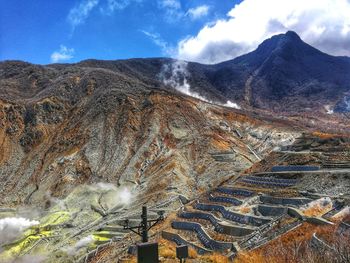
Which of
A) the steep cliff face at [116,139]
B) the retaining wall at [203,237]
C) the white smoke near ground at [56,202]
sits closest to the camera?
the retaining wall at [203,237]

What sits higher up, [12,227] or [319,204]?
[319,204]

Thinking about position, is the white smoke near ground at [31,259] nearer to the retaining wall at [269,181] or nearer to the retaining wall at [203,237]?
the retaining wall at [203,237]

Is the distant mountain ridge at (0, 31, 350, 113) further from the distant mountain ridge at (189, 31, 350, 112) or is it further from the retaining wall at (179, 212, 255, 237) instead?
the retaining wall at (179, 212, 255, 237)

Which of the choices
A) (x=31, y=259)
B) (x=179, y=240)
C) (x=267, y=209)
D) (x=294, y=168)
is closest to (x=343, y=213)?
(x=267, y=209)

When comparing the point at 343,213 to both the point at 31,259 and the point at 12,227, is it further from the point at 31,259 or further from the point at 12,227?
the point at 12,227

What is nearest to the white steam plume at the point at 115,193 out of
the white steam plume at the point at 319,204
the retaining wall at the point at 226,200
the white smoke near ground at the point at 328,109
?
the retaining wall at the point at 226,200

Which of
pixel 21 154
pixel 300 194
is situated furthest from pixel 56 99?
pixel 300 194
